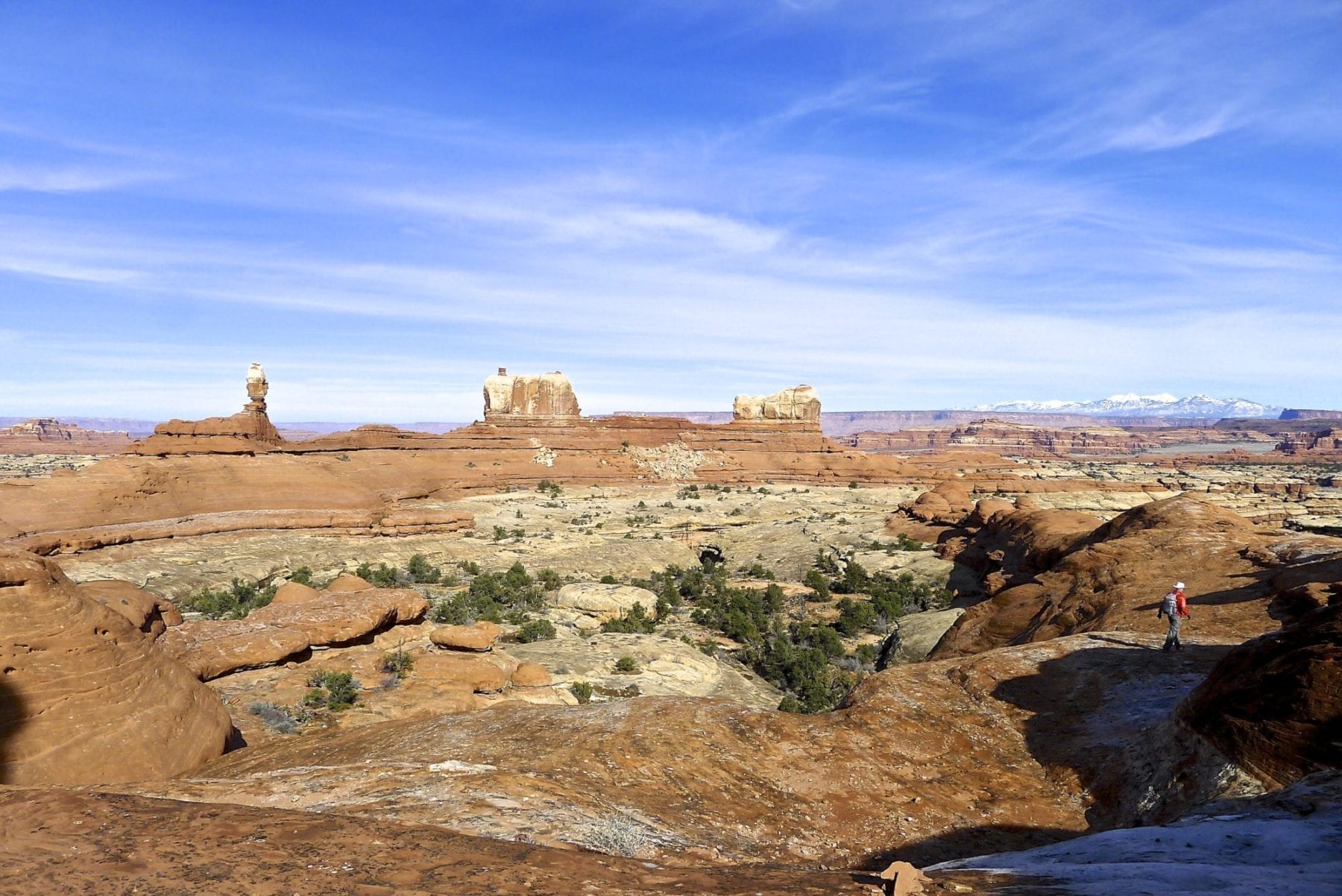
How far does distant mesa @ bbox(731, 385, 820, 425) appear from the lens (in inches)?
3095

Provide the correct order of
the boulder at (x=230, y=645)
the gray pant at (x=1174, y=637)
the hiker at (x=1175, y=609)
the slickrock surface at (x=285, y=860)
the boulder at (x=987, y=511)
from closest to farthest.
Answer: the slickrock surface at (x=285, y=860) → the hiker at (x=1175, y=609) → the gray pant at (x=1174, y=637) → the boulder at (x=230, y=645) → the boulder at (x=987, y=511)

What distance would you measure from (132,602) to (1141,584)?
1964 centimetres

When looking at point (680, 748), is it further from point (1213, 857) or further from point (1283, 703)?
point (1283, 703)

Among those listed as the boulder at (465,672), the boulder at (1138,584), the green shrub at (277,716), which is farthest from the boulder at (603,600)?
the green shrub at (277,716)

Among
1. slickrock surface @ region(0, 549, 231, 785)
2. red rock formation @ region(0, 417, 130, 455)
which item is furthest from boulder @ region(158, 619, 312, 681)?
red rock formation @ region(0, 417, 130, 455)

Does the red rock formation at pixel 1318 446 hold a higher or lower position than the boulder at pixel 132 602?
lower

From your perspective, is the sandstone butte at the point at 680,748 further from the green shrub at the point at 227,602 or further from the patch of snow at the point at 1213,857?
the green shrub at the point at 227,602

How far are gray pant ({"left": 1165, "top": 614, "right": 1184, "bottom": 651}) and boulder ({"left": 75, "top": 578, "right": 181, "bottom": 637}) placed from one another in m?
16.5

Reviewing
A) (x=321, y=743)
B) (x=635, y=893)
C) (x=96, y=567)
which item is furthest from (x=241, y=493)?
(x=635, y=893)

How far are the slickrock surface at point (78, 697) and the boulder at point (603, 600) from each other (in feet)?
44.3

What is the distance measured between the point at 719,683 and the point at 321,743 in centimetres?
968

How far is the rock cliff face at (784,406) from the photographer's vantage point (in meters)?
78.6

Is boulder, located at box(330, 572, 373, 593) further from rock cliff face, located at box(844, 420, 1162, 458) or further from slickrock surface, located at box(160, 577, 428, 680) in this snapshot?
rock cliff face, located at box(844, 420, 1162, 458)

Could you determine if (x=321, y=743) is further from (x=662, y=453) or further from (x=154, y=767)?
(x=662, y=453)
